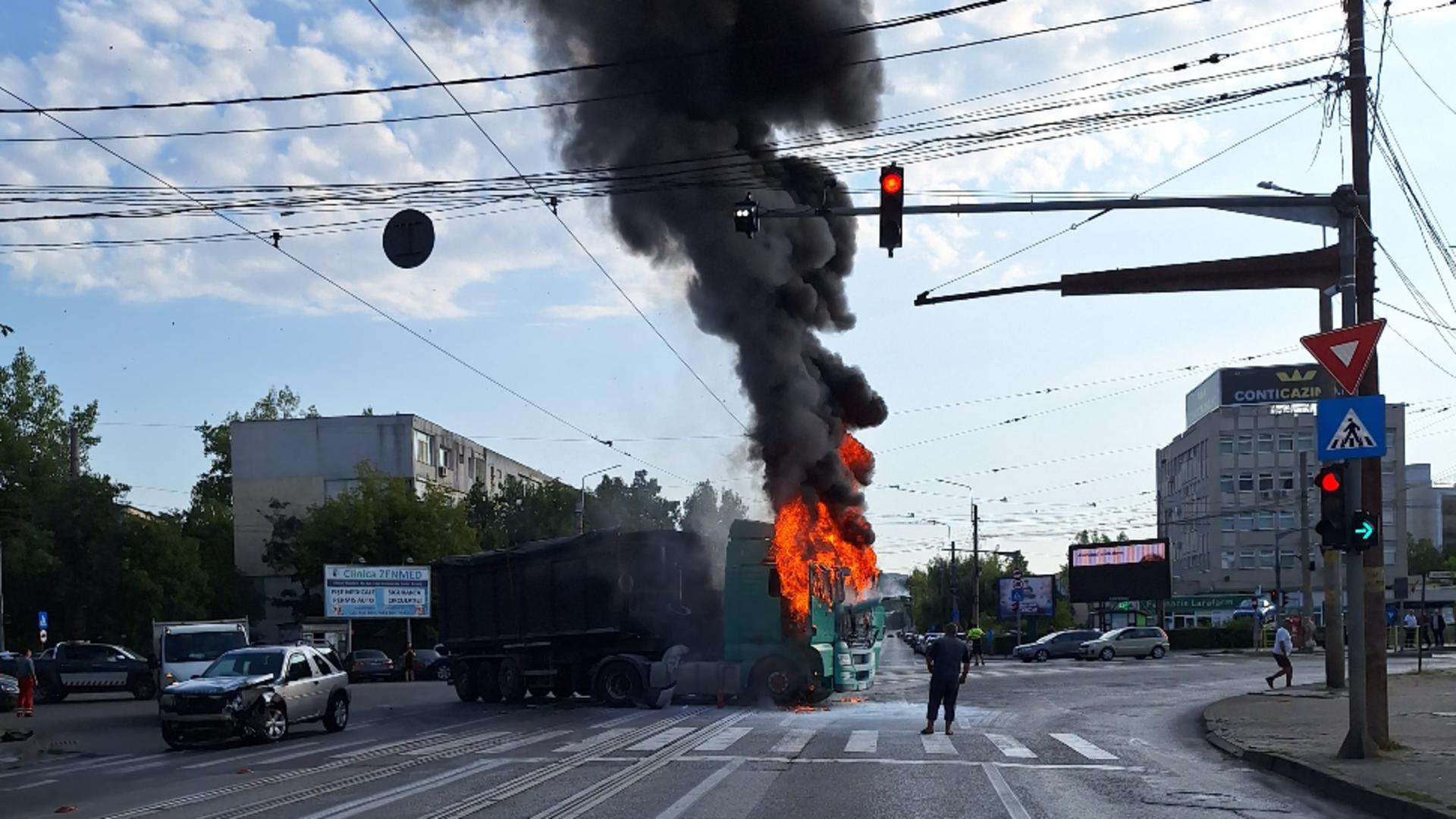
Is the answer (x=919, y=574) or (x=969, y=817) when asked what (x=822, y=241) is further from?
(x=919, y=574)

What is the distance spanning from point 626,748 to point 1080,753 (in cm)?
564

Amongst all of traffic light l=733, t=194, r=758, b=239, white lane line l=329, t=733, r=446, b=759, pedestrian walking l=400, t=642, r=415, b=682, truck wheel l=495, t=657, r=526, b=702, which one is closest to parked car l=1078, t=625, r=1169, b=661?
pedestrian walking l=400, t=642, r=415, b=682

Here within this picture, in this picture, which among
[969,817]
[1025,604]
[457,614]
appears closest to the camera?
[969,817]

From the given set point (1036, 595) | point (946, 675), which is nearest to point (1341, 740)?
point (946, 675)

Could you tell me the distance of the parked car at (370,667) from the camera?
5381 cm

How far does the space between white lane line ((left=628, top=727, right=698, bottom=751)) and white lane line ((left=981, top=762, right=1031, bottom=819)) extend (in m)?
4.42

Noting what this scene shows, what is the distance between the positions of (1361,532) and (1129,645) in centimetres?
4780

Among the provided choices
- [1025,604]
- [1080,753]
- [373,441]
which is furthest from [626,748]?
[1025,604]

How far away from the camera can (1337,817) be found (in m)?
11.8

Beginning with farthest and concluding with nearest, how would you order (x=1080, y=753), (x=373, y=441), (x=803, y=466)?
1. (x=373, y=441)
2. (x=803, y=466)
3. (x=1080, y=753)

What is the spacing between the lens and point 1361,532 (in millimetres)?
15758

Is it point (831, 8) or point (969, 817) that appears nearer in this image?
point (969, 817)

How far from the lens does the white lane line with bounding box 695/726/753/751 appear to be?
1769 cm

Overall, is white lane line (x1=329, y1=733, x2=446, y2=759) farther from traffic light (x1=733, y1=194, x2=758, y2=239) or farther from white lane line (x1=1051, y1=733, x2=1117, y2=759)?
white lane line (x1=1051, y1=733, x2=1117, y2=759)
